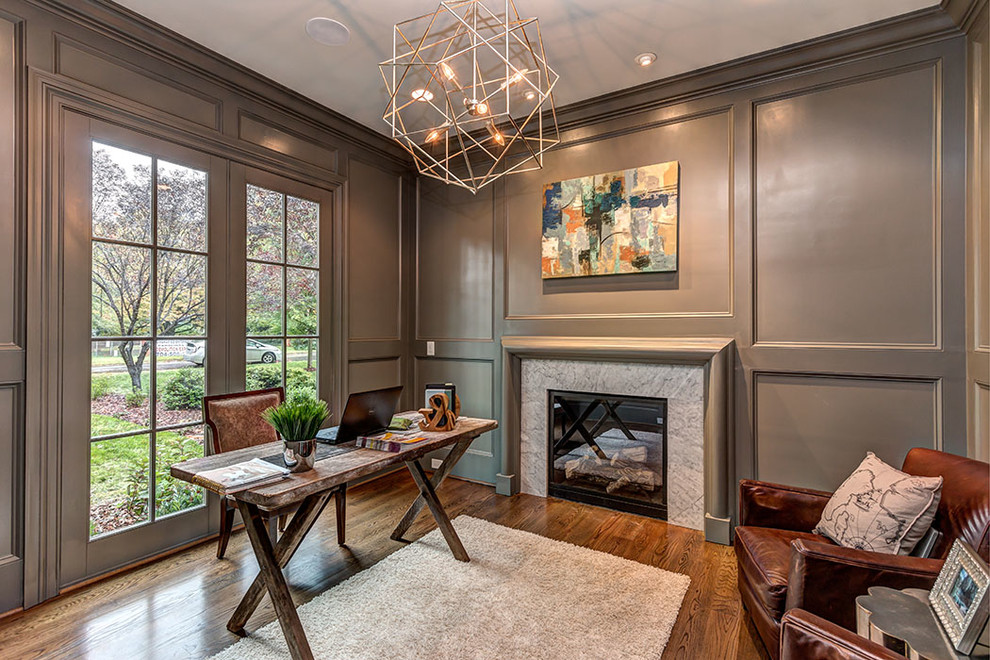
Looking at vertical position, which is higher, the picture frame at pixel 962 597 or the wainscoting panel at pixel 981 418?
the wainscoting panel at pixel 981 418

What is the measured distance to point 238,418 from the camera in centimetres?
262

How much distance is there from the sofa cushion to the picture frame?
45 centimetres

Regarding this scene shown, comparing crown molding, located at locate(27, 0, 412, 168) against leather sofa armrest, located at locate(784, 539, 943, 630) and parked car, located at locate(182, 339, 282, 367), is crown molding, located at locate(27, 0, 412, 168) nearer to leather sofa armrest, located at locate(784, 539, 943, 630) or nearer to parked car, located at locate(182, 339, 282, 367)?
parked car, located at locate(182, 339, 282, 367)

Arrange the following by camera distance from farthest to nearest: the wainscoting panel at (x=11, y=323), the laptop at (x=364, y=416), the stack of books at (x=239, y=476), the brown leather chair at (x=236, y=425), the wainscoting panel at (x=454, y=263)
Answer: the wainscoting panel at (x=454, y=263), the brown leather chair at (x=236, y=425), the laptop at (x=364, y=416), the wainscoting panel at (x=11, y=323), the stack of books at (x=239, y=476)

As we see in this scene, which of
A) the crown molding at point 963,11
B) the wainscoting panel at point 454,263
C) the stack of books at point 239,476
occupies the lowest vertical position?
the stack of books at point 239,476

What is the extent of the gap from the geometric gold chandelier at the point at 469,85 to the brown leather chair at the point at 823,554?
169 cm

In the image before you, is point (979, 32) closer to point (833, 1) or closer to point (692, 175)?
point (833, 1)

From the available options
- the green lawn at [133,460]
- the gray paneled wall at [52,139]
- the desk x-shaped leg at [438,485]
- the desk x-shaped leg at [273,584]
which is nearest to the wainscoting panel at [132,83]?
the gray paneled wall at [52,139]

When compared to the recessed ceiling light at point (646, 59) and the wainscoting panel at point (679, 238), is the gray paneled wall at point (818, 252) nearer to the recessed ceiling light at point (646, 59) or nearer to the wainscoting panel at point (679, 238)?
the wainscoting panel at point (679, 238)

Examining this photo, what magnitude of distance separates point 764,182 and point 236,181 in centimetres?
327

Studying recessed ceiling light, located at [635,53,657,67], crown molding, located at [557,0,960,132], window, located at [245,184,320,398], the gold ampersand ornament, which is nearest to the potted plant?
the gold ampersand ornament

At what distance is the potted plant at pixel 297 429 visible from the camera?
1767mm

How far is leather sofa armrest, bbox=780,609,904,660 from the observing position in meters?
1.02

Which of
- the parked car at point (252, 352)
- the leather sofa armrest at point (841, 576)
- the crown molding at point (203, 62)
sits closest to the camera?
the leather sofa armrest at point (841, 576)
